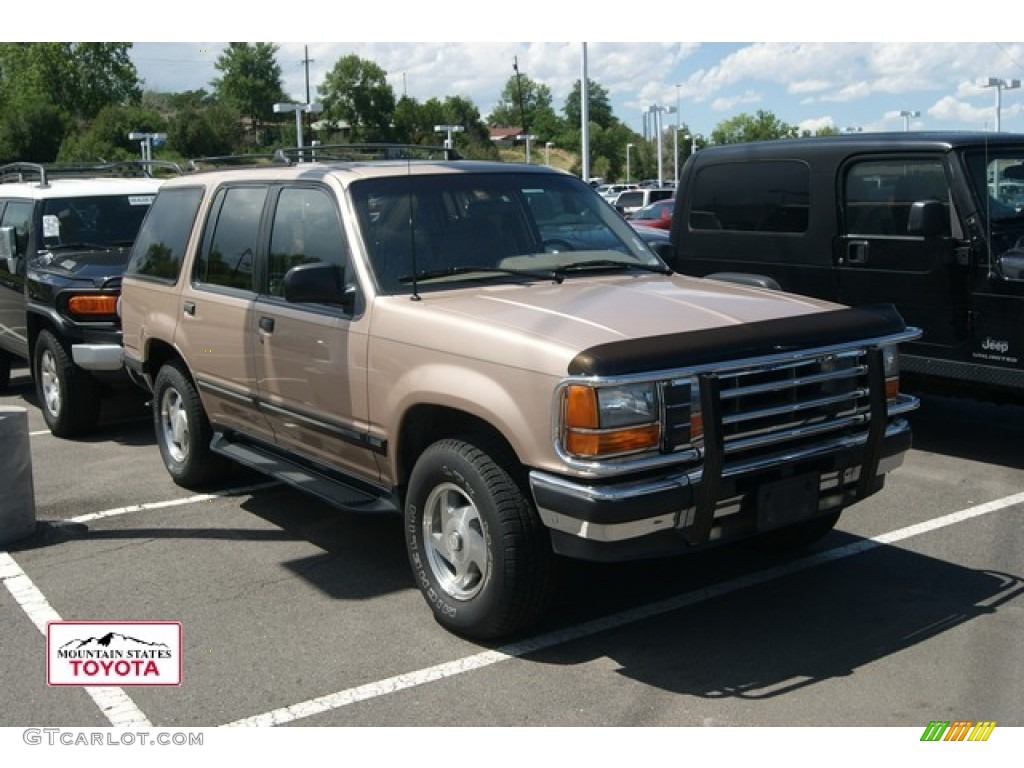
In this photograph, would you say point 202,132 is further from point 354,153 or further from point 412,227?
point 412,227

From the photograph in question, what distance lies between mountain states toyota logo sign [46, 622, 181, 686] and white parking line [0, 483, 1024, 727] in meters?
0.14

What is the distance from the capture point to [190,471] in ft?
23.4

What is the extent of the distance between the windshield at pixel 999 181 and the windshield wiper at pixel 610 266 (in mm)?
2901

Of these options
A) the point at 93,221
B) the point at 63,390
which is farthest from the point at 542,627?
the point at 93,221

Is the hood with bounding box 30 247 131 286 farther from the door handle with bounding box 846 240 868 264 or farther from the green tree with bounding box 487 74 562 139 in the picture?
the green tree with bounding box 487 74 562 139

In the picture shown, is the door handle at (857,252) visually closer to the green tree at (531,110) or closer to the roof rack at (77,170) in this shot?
the roof rack at (77,170)

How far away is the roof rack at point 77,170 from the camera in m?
10.4

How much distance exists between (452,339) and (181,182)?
3.49 m

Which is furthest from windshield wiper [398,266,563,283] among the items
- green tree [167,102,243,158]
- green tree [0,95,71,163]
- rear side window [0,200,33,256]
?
green tree [0,95,71,163]

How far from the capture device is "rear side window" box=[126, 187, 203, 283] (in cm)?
701

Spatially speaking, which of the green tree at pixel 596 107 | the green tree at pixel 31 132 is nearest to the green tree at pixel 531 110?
the green tree at pixel 596 107

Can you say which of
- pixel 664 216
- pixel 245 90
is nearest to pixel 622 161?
pixel 245 90

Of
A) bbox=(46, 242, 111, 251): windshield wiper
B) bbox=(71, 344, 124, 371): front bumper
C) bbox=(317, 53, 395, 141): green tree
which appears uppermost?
bbox=(317, 53, 395, 141): green tree

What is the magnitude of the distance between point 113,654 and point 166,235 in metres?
3.46
